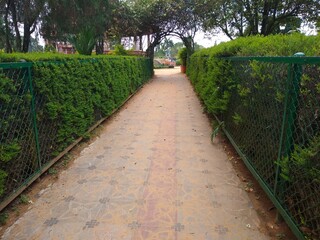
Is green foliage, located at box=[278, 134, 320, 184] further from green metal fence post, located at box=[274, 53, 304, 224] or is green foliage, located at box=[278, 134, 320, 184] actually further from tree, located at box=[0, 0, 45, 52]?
tree, located at box=[0, 0, 45, 52]

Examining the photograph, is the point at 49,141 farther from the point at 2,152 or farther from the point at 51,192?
the point at 2,152

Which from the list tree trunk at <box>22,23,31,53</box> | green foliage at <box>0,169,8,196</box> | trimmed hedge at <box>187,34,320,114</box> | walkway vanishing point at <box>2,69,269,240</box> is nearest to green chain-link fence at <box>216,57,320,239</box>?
trimmed hedge at <box>187,34,320,114</box>

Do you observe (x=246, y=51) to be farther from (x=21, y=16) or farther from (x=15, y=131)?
(x=21, y=16)

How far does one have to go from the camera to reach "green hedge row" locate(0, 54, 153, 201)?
2.62 metres

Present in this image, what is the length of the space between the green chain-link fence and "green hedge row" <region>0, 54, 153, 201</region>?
8.61 ft

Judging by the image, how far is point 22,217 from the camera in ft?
8.57

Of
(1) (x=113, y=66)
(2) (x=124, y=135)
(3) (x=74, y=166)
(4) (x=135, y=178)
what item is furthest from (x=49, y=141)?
(1) (x=113, y=66)

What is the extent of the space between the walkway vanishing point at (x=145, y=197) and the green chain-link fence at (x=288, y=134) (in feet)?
1.42

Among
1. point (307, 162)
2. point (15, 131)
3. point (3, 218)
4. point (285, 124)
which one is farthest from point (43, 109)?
point (307, 162)

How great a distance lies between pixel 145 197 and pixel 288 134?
168cm

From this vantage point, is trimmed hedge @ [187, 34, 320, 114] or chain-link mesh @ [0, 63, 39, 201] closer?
chain-link mesh @ [0, 63, 39, 201]

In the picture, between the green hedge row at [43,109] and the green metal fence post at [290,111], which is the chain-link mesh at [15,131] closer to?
the green hedge row at [43,109]

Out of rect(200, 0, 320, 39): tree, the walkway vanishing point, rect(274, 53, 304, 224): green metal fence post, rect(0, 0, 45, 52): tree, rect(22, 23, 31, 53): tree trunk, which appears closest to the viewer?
rect(274, 53, 304, 224): green metal fence post

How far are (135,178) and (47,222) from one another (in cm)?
122
